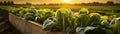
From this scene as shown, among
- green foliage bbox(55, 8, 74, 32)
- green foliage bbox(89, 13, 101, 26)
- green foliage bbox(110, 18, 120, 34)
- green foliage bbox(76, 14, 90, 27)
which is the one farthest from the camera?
green foliage bbox(55, 8, 74, 32)

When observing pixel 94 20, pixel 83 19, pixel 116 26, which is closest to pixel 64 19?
pixel 83 19

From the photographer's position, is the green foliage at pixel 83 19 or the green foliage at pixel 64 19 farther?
the green foliage at pixel 64 19

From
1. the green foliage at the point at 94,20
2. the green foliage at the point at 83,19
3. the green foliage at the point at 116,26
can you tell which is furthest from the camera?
the green foliage at the point at 83,19

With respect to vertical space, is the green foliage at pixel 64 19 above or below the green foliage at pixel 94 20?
below

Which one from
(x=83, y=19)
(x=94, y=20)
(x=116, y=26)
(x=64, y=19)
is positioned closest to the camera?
(x=116, y=26)

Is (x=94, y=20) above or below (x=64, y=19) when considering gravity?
above

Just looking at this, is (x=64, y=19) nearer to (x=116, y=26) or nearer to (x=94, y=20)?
(x=94, y=20)

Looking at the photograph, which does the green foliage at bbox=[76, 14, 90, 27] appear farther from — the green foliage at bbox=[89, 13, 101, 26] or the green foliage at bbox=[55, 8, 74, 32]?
the green foliage at bbox=[55, 8, 74, 32]

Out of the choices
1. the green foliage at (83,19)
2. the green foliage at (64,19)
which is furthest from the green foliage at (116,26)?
the green foliage at (64,19)

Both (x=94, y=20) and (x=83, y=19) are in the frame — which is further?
(x=83, y=19)

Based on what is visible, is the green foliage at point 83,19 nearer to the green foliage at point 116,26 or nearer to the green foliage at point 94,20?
the green foliage at point 94,20

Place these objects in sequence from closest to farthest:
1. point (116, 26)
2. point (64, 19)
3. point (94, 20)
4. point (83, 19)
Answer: point (116, 26) < point (94, 20) < point (83, 19) < point (64, 19)

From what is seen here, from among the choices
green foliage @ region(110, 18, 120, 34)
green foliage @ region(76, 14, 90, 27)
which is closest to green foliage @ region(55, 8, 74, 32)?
green foliage @ region(76, 14, 90, 27)

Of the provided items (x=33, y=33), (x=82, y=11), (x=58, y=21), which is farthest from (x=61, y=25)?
(x=33, y=33)
